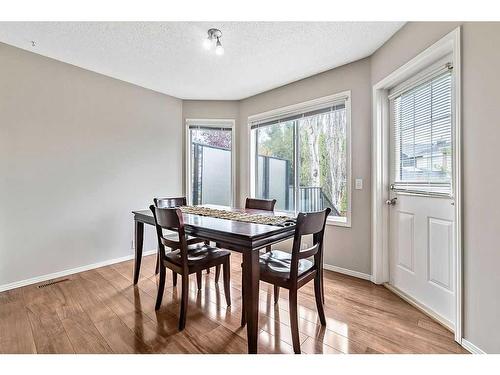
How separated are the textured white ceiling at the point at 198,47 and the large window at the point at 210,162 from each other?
891 mm

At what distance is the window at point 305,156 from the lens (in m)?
2.80

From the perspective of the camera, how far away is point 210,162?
4.00 metres

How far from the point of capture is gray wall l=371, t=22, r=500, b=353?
133cm

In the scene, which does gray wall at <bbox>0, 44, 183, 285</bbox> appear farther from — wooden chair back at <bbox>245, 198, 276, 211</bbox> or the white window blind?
the white window blind

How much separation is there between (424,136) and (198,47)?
228cm

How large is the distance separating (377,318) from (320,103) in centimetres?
237

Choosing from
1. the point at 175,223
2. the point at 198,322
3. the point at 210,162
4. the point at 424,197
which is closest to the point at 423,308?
the point at 424,197

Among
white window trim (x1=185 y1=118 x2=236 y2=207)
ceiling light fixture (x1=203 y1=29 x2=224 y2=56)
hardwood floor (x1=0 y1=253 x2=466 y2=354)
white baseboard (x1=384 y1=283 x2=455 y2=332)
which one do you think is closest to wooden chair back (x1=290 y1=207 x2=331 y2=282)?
hardwood floor (x1=0 y1=253 x2=466 y2=354)

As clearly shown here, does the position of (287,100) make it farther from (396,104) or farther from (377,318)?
(377,318)

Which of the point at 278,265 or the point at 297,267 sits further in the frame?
the point at 278,265

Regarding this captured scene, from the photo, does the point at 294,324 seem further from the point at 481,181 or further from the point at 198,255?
the point at 481,181

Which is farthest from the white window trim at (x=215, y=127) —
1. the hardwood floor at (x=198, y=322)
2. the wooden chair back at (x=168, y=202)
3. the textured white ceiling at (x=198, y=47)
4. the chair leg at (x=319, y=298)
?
the chair leg at (x=319, y=298)

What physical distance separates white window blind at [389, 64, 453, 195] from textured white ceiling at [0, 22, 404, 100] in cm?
62
